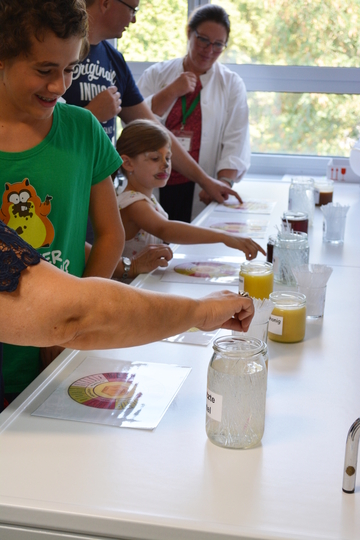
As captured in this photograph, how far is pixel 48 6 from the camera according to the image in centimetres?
123

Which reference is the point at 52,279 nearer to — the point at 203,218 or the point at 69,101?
the point at 69,101

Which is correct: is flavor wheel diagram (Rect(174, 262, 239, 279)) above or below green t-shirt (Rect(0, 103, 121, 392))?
below

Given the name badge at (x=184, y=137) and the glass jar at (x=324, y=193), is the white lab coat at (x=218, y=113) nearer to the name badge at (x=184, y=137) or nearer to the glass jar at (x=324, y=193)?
the name badge at (x=184, y=137)

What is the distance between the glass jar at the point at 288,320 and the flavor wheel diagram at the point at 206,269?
516 mm

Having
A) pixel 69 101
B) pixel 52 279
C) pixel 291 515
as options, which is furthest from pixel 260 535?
pixel 69 101

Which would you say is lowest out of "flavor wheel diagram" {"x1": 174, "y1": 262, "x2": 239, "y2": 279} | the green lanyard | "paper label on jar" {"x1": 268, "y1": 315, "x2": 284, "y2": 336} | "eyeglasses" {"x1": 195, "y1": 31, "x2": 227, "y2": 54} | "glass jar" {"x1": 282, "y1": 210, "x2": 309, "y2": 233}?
"flavor wheel diagram" {"x1": 174, "y1": 262, "x2": 239, "y2": 279}

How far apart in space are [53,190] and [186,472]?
76cm

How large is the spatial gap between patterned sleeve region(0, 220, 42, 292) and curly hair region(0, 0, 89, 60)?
554mm

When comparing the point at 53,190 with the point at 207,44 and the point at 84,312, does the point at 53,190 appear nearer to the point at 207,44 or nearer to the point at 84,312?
the point at 84,312

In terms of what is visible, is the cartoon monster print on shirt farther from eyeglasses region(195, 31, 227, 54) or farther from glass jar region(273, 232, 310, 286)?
eyeglasses region(195, 31, 227, 54)

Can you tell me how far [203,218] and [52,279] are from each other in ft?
6.25

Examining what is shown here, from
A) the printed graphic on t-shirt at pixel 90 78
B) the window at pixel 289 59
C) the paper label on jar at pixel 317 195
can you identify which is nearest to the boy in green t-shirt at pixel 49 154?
the printed graphic on t-shirt at pixel 90 78

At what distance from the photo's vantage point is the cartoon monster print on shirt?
1385 millimetres

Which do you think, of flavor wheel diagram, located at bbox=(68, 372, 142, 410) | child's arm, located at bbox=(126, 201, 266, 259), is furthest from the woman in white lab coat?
flavor wheel diagram, located at bbox=(68, 372, 142, 410)
